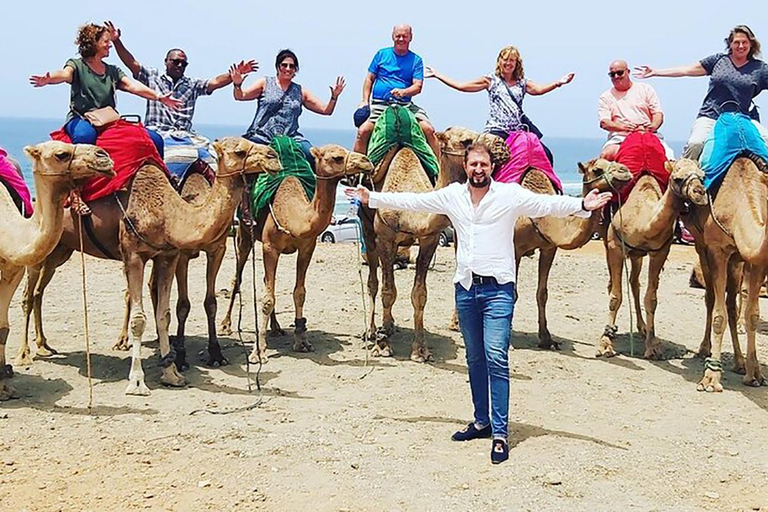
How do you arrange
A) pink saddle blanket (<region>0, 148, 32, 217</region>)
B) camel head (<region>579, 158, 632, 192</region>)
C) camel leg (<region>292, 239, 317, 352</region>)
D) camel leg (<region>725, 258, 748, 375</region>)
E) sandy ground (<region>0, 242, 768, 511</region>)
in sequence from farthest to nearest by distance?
camel leg (<region>292, 239, 317, 352</region>)
camel leg (<region>725, 258, 748, 375</region>)
camel head (<region>579, 158, 632, 192</region>)
pink saddle blanket (<region>0, 148, 32, 217</region>)
sandy ground (<region>0, 242, 768, 511</region>)

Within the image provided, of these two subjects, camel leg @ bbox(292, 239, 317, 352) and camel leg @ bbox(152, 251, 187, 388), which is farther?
camel leg @ bbox(292, 239, 317, 352)

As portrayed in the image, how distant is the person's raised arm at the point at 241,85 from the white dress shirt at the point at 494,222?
4.45 meters

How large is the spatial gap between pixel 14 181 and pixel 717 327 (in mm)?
6769

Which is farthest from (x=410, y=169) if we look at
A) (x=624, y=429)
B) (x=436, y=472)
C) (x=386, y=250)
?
(x=436, y=472)

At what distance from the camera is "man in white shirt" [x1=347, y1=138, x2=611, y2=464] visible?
261 inches

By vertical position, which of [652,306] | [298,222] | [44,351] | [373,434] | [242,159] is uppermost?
[242,159]

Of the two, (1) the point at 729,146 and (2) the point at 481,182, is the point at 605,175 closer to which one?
(1) the point at 729,146

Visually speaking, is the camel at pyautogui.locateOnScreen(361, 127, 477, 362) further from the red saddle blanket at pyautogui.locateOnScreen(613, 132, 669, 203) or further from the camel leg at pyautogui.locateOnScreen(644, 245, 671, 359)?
the camel leg at pyautogui.locateOnScreen(644, 245, 671, 359)

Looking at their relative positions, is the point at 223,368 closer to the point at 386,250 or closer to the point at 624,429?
the point at 386,250

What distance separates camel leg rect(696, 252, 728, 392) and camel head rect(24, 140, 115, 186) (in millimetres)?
5784

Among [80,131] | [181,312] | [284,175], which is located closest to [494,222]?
[284,175]

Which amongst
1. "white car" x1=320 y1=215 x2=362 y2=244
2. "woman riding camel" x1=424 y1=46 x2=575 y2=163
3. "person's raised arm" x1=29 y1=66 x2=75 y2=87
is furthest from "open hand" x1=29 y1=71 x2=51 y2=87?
"white car" x1=320 y1=215 x2=362 y2=244

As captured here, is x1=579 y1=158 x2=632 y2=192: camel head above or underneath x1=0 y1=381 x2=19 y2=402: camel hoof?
above

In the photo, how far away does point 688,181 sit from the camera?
→ 883cm
